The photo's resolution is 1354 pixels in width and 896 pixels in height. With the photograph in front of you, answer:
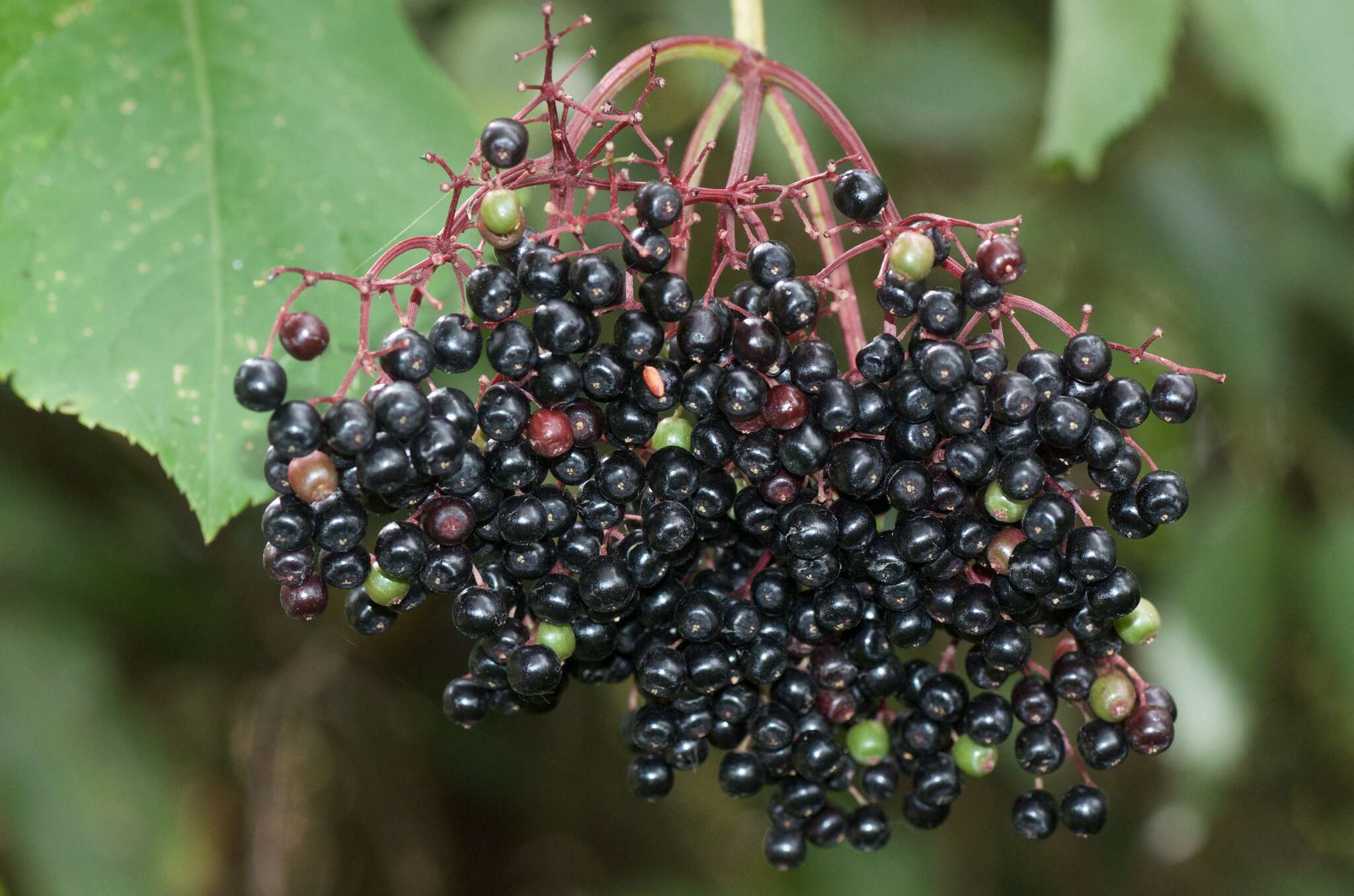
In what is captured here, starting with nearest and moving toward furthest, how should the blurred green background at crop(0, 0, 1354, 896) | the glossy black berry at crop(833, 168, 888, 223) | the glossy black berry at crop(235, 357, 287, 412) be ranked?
the glossy black berry at crop(235, 357, 287, 412) → the glossy black berry at crop(833, 168, 888, 223) → the blurred green background at crop(0, 0, 1354, 896)

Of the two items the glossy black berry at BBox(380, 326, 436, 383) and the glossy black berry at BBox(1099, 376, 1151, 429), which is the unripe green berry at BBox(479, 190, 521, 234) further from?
the glossy black berry at BBox(1099, 376, 1151, 429)

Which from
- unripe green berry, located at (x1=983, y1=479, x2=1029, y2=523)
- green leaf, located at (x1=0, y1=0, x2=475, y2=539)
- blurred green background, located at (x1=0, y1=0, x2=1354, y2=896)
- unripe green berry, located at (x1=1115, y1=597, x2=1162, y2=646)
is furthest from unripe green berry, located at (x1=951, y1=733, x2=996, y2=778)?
blurred green background, located at (x1=0, y1=0, x2=1354, y2=896)

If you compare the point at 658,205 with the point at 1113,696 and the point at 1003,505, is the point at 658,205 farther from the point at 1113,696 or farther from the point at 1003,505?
the point at 1113,696

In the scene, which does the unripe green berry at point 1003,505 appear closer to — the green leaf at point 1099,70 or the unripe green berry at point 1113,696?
the unripe green berry at point 1113,696

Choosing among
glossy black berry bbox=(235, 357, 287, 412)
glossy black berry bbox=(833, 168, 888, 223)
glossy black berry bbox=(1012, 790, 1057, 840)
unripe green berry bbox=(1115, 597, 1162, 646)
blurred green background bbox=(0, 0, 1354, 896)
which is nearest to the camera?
glossy black berry bbox=(235, 357, 287, 412)

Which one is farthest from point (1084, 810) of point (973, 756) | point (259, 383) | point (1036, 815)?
point (259, 383)

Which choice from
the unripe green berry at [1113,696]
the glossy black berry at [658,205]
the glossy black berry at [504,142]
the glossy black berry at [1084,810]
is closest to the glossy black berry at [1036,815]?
the glossy black berry at [1084,810]

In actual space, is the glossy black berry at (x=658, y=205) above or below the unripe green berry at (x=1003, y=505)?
above
